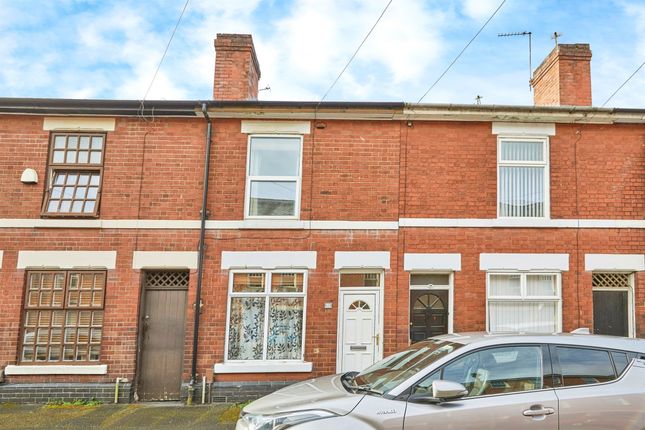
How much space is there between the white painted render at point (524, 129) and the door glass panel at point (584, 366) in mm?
6073

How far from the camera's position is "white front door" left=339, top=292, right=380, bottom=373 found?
30.8 ft

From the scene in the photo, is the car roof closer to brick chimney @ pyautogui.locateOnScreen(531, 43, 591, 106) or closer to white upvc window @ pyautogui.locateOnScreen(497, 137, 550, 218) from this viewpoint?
white upvc window @ pyautogui.locateOnScreen(497, 137, 550, 218)

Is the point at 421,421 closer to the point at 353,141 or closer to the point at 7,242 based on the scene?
the point at 353,141

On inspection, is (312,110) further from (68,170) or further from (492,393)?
(492,393)

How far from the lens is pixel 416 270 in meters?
9.59

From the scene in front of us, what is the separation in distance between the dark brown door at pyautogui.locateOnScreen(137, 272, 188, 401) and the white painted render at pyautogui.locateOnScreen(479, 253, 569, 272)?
19.0 feet

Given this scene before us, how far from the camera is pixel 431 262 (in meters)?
9.55

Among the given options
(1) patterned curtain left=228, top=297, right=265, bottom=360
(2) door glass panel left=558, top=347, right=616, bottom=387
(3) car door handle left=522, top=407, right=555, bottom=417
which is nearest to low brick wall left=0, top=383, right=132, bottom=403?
(1) patterned curtain left=228, top=297, right=265, bottom=360

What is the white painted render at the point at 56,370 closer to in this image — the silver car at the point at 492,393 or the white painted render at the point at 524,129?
the silver car at the point at 492,393

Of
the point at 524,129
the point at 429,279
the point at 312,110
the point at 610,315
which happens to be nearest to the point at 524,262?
the point at 429,279

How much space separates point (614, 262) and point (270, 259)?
651 centimetres

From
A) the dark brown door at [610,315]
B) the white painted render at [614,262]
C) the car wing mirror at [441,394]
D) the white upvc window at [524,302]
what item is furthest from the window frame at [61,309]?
the dark brown door at [610,315]

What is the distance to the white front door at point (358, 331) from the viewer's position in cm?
940

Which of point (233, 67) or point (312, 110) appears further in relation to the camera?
point (233, 67)
